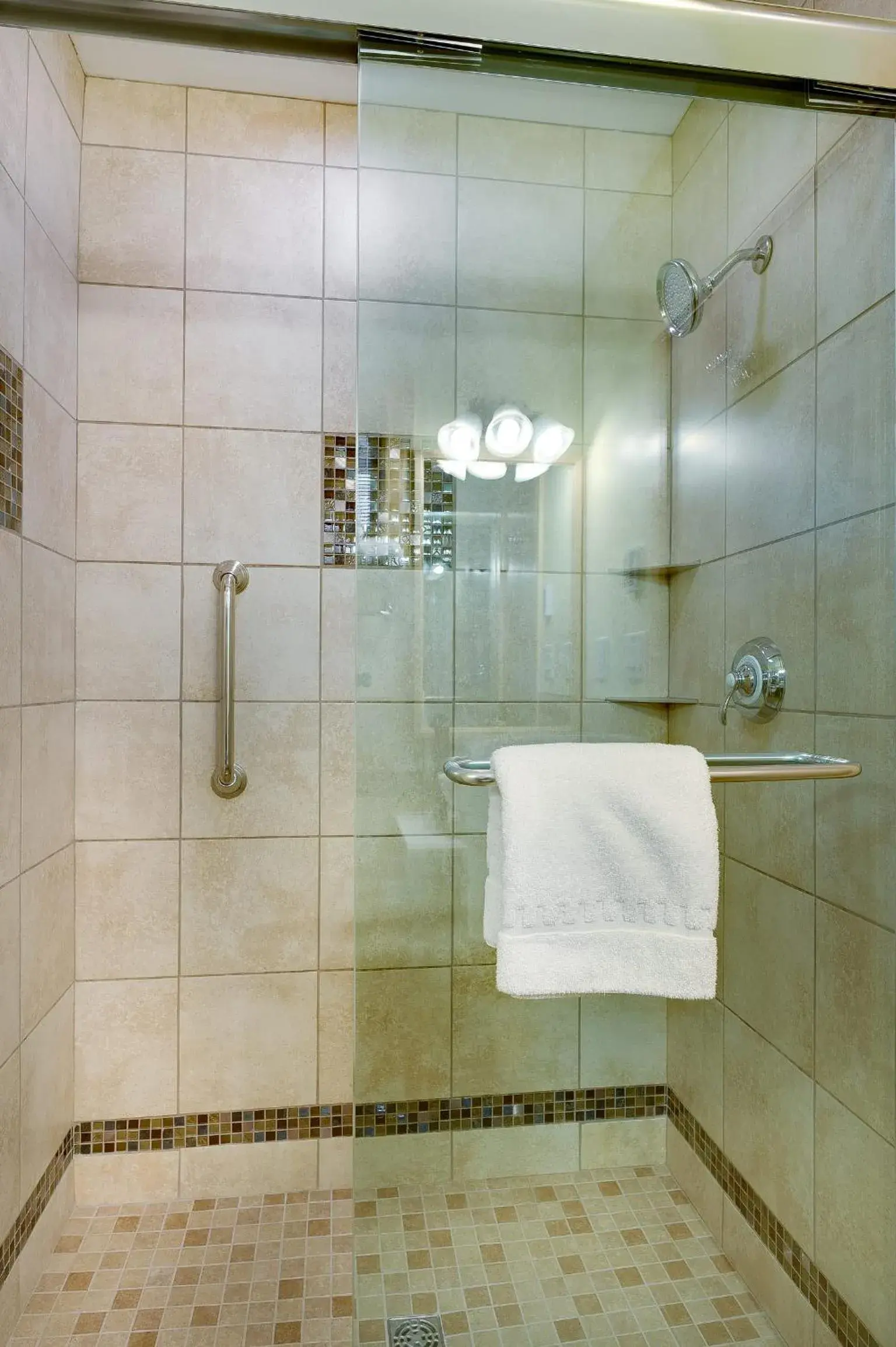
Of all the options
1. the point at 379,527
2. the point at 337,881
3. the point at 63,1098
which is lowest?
the point at 63,1098

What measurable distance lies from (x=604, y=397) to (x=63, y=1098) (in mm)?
1794

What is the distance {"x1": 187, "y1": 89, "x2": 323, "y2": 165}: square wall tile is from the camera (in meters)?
1.83

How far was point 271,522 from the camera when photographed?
6.12 feet

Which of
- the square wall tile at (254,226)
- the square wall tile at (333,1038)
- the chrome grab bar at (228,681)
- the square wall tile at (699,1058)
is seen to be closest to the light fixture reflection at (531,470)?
the square wall tile at (699,1058)

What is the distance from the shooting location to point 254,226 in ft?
6.08

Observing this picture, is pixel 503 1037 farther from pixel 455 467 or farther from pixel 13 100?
pixel 13 100

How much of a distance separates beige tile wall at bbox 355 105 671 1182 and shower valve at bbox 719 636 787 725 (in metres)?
0.11

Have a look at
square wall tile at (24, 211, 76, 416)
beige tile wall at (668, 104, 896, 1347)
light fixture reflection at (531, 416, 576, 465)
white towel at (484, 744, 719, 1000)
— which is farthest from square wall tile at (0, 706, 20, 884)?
beige tile wall at (668, 104, 896, 1347)

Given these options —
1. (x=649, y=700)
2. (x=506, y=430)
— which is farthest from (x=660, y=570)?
Answer: (x=506, y=430)

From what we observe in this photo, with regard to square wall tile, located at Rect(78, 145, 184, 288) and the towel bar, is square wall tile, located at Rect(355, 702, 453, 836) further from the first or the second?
square wall tile, located at Rect(78, 145, 184, 288)

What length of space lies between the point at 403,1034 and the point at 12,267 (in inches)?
58.0

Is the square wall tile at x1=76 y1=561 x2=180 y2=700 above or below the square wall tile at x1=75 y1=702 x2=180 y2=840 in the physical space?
above

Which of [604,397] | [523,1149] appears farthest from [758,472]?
[523,1149]

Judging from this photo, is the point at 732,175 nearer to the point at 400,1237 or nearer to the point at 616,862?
the point at 616,862
